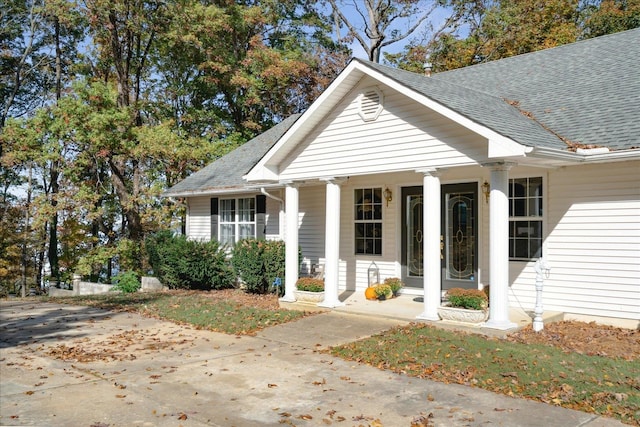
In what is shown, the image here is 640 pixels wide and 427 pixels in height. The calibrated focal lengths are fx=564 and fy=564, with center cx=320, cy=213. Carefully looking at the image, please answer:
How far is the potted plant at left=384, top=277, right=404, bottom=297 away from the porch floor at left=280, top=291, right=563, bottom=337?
0.16 metres

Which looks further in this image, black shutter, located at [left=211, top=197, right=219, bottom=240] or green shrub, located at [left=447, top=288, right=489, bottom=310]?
black shutter, located at [left=211, top=197, right=219, bottom=240]

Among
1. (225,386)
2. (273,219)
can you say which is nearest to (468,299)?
(225,386)

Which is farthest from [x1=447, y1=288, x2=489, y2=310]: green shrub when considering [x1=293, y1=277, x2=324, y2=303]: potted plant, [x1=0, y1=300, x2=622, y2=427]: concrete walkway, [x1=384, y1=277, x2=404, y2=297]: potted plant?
[x1=293, y1=277, x2=324, y2=303]: potted plant

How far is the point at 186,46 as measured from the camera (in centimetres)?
2734

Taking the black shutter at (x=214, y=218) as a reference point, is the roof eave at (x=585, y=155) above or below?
above

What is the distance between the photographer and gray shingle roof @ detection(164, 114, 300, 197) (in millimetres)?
17000

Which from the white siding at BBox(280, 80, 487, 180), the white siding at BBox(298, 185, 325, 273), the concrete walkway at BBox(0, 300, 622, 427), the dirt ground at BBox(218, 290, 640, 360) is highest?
the white siding at BBox(280, 80, 487, 180)

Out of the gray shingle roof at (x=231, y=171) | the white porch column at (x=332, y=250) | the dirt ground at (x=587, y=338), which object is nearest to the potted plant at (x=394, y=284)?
the white porch column at (x=332, y=250)

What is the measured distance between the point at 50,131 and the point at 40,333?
516 inches

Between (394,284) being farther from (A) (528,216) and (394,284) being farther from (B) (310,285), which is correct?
(A) (528,216)

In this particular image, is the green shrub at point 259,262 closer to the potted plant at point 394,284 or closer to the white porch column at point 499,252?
the potted plant at point 394,284

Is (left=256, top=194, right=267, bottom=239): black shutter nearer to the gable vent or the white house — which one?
the white house

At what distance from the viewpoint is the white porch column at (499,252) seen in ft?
29.3

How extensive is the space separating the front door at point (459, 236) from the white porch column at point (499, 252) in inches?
98.8
